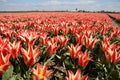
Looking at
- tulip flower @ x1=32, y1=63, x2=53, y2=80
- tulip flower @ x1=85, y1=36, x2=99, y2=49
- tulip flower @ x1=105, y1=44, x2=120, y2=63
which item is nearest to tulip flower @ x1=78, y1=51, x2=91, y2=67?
tulip flower @ x1=105, y1=44, x2=120, y2=63

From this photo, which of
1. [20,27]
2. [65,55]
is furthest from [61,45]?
[20,27]

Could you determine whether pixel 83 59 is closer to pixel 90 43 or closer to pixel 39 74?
pixel 39 74

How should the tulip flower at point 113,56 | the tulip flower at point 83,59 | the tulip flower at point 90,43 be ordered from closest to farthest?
the tulip flower at point 83,59 < the tulip flower at point 113,56 < the tulip flower at point 90,43

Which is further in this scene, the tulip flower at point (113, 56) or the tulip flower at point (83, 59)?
the tulip flower at point (113, 56)

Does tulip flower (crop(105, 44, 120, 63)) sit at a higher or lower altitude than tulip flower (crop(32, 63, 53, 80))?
lower

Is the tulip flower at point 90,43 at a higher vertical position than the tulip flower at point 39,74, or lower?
lower

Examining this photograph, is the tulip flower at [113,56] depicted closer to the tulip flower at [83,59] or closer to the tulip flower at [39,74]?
the tulip flower at [83,59]

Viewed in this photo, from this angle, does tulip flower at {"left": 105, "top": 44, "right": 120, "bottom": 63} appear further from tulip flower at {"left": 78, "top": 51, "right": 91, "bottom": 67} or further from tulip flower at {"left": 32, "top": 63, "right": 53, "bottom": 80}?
tulip flower at {"left": 32, "top": 63, "right": 53, "bottom": 80}

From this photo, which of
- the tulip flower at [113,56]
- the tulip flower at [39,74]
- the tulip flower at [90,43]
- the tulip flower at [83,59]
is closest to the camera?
the tulip flower at [39,74]

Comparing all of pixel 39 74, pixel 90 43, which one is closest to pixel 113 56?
pixel 90 43

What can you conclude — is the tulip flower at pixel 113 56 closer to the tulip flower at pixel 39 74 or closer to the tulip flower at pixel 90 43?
the tulip flower at pixel 90 43

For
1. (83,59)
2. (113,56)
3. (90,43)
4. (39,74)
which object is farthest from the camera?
Result: (90,43)

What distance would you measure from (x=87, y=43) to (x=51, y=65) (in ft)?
2.48

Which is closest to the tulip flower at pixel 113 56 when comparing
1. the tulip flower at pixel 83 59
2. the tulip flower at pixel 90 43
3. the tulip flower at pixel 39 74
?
the tulip flower at pixel 83 59
